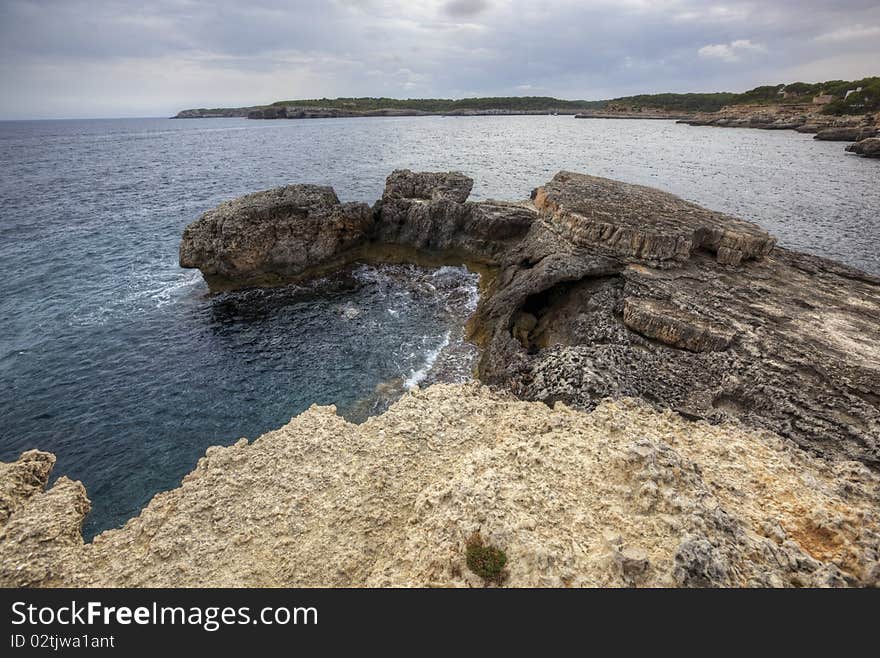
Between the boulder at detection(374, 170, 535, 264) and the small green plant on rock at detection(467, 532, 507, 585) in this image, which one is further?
the boulder at detection(374, 170, 535, 264)

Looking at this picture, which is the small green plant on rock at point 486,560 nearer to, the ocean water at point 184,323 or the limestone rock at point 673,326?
the ocean water at point 184,323

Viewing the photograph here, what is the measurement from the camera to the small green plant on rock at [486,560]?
36.0ft

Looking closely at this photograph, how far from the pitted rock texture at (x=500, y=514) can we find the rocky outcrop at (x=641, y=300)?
2364 millimetres

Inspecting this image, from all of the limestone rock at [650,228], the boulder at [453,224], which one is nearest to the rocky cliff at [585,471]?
the limestone rock at [650,228]

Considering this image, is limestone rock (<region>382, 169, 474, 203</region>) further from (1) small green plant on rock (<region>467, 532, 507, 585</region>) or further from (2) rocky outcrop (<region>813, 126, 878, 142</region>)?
(2) rocky outcrop (<region>813, 126, 878, 142</region>)

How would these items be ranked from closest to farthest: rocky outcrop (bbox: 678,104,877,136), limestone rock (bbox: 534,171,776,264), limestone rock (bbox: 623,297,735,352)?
limestone rock (bbox: 623,297,735,352) < limestone rock (bbox: 534,171,776,264) < rocky outcrop (bbox: 678,104,877,136)

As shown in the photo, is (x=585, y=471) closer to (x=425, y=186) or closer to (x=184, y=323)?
(x=184, y=323)

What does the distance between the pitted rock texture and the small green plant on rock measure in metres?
0.19

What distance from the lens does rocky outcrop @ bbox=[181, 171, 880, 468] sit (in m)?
18.2

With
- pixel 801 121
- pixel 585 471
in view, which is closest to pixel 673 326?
pixel 585 471

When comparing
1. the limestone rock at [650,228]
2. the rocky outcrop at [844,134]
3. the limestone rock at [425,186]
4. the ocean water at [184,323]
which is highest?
the rocky outcrop at [844,134]

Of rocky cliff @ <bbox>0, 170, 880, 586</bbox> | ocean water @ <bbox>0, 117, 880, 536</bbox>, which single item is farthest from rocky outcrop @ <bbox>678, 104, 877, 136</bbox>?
rocky cliff @ <bbox>0, 170, 880, 586</bbox>

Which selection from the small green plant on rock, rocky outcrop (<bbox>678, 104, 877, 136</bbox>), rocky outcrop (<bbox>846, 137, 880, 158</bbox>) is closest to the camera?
the small green plant on rock
